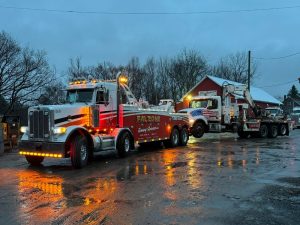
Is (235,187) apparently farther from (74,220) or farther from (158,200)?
(74,220)

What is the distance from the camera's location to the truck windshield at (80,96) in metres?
16.3

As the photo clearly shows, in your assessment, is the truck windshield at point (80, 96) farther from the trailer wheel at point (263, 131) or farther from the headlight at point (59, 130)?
the trailer wheel at point (263, 131)

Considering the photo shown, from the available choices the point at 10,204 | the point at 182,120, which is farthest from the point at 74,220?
the point at 182,120

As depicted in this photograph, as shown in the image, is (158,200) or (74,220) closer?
(74,220)

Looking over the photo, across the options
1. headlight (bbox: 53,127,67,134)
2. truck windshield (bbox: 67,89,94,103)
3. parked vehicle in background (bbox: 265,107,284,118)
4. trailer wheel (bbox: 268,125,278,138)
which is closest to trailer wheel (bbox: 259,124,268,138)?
trailer wheel (bbox: 268,125,278,138)

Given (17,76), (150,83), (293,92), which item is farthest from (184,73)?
(293,92)

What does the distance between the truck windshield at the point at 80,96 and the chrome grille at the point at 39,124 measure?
6.32ft

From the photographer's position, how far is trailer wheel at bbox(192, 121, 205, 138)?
28.5 m

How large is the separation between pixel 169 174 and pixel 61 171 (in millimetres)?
3581

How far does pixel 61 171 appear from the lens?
13.6 metres

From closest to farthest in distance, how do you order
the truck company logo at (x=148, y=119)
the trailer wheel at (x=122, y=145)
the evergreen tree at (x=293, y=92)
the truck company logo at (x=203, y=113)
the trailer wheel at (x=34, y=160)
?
the trailer wheel at (x=34, y=160)
the trailer wheel at (x=122, y=145)
the truck company logo at (x=148, y=119)
the truck company logo at (x=203, y=113)
the evergreen tree at (x=293, y=92)

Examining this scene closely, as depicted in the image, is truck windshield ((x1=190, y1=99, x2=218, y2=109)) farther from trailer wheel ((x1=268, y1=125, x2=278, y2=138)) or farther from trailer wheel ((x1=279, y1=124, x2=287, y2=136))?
trailer wheel ((x1=279, y1=124, x2=287, y2=136))

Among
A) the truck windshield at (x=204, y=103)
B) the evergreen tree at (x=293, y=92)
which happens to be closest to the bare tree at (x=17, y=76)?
the truck windshield at (x=204, y=103)

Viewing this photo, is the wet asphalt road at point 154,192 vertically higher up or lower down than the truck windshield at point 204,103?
lower down
